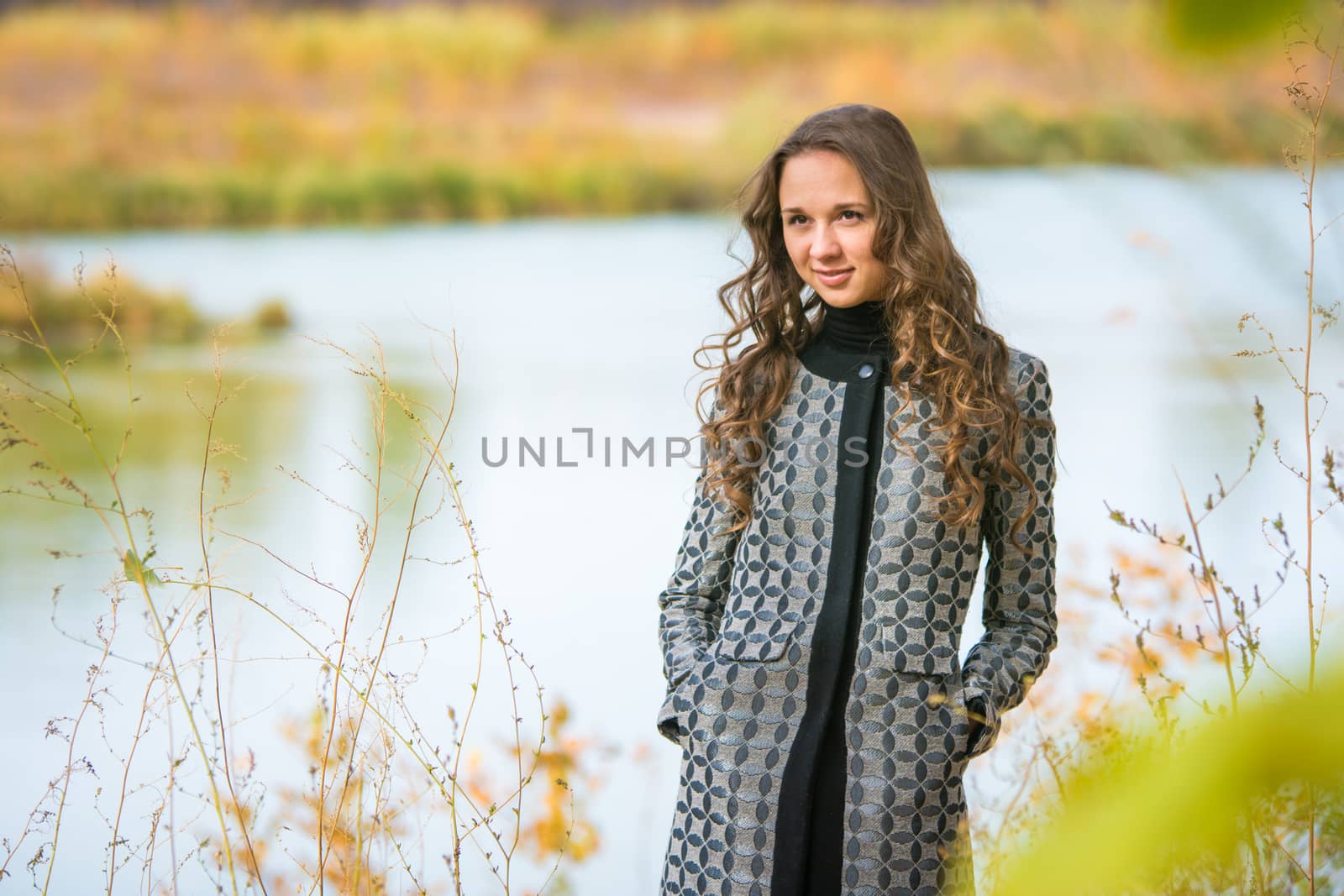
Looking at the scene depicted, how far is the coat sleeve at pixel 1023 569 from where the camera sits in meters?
1.46

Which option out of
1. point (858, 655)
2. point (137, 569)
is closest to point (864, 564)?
point (858, 655)

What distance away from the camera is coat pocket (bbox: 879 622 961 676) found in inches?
55.1

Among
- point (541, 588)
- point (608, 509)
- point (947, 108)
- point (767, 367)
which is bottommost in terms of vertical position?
point (767, 367)

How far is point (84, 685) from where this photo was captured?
3.54m

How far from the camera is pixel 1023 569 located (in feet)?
4.88

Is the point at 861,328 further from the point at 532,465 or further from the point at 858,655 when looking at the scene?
the point at 532,465

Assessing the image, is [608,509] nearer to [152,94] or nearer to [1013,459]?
[152,94]

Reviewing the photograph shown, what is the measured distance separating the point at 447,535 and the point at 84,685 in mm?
1221

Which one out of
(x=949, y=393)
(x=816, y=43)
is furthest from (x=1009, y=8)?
(x=949, y=393)

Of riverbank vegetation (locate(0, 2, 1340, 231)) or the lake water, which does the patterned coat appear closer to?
the lake water

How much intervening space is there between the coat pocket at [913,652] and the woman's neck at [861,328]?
36cm

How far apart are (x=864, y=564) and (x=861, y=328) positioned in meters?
0.31

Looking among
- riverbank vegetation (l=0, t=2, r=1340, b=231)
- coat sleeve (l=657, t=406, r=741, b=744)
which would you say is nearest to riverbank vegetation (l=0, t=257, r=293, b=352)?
riverbank vegetation (l=0, t=2, r=1340, b=231)

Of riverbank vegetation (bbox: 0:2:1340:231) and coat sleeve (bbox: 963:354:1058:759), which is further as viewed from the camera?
riverbank vegetation (bbox: 0:2:1340:231)
